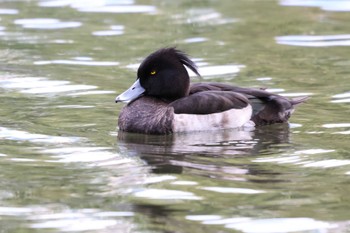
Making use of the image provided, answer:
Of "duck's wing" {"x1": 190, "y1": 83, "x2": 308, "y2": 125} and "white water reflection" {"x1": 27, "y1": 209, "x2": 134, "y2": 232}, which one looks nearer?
"white water reflection" {"x1": 27, "y1": 209, "x2": 134, "y2": 232}

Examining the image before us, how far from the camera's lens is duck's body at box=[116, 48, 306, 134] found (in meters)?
11.2

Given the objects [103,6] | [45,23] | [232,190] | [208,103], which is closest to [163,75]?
[208,103]

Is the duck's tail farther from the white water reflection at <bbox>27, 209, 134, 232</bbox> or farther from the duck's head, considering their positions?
the white water reflection at <bbox>27, 209, 134, 232</bbox>

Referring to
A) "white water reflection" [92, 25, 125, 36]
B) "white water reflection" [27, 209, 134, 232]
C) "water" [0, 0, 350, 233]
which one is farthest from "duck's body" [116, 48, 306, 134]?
"white water reflection" [92, 25, 125, 36]

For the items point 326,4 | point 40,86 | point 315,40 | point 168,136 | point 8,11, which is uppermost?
point 326,4

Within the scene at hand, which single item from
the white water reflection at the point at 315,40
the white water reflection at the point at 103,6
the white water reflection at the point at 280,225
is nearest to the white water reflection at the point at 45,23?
the white water reflection at the point at 103,6

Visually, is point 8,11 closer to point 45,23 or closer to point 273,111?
point 45,23

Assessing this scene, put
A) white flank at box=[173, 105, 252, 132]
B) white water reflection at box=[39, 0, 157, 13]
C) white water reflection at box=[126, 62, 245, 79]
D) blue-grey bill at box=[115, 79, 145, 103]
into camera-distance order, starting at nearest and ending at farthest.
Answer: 1. white flank at box=[173, 105, 252, 132]
2. blue-grey bill at box=[115, 79, 145, 103]
3. white water reflection at box=[126, 62, 245, 79]
4. white water reflection at box=[39, 0, 157, 13]

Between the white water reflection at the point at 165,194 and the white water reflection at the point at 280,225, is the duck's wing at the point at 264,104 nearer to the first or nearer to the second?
the white water reflection at the point at 165,194

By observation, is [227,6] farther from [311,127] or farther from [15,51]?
[311,127]

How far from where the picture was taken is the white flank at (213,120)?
36.7ft

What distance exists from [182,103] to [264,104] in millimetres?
1108

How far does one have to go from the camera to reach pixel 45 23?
18.5 metres

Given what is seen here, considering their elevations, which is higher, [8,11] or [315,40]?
[8,11]
